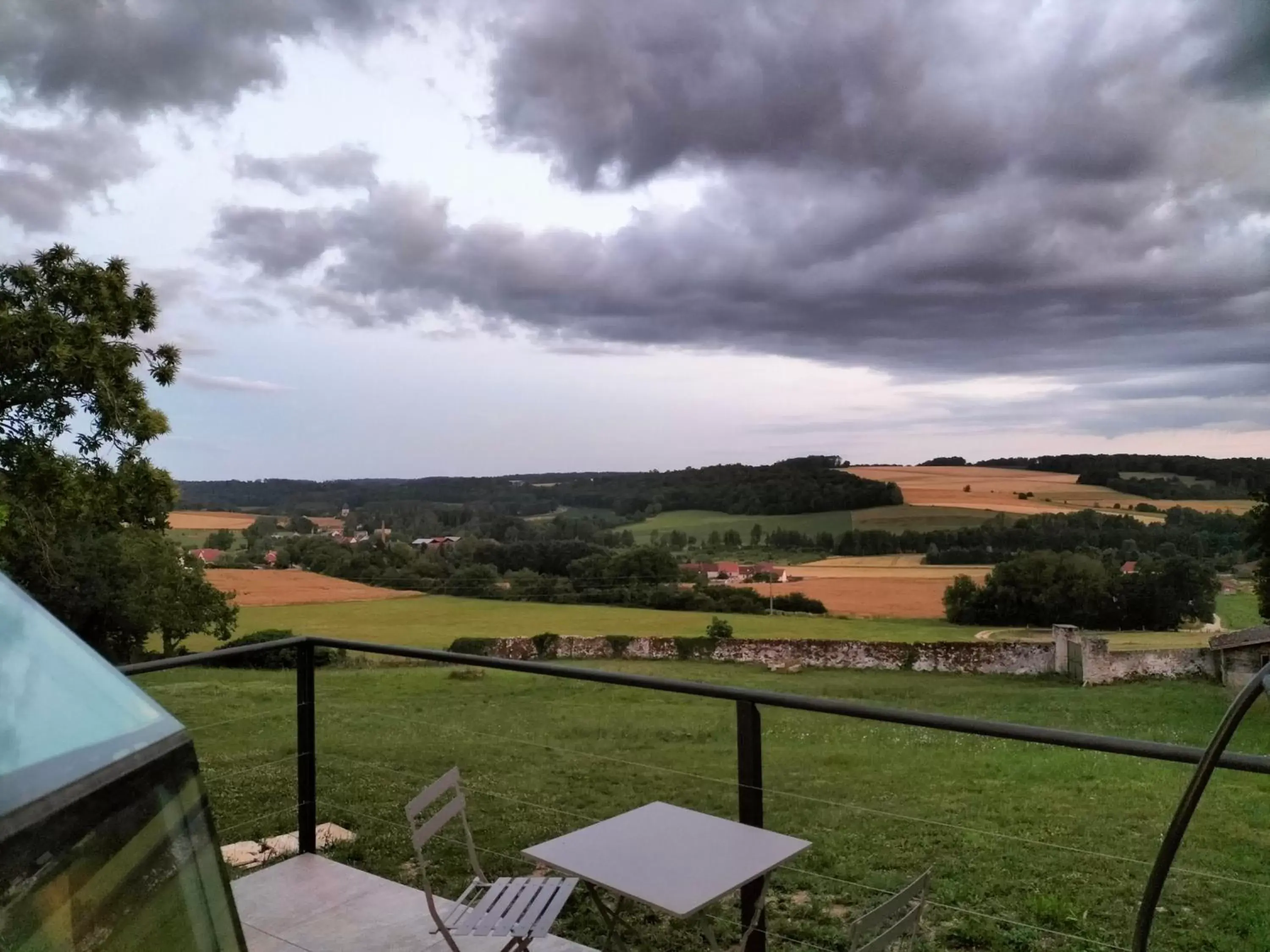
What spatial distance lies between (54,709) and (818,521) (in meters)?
25.8

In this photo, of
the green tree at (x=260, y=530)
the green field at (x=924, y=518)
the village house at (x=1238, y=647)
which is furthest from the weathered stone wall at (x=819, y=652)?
the green tree at (x=260, y=530)

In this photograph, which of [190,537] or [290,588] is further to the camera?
[290,588]

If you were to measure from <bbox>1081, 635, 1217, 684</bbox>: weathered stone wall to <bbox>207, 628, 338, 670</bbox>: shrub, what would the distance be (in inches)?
892

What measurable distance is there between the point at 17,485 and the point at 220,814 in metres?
5.77

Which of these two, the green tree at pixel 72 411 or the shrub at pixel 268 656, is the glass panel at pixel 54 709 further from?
the green tree at pixel 72 411

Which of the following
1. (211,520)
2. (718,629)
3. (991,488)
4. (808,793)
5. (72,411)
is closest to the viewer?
(72,411)

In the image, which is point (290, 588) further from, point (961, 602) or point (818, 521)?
point (961, 602)

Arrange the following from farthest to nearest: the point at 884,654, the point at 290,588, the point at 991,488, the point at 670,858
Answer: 1. the point at 884,654
2. the point at 991,488
3. the point at 290,588
4. the point at 670,858

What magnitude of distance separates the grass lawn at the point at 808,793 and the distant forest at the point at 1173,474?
17.9 feet

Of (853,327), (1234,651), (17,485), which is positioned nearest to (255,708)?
(17,485)

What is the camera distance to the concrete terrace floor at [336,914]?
2748mm

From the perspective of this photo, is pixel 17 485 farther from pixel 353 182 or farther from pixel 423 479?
pixel 423 479

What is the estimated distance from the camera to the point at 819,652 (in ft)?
99.5

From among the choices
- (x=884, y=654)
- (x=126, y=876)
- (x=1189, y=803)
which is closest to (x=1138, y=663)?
(x=884, y=654)
